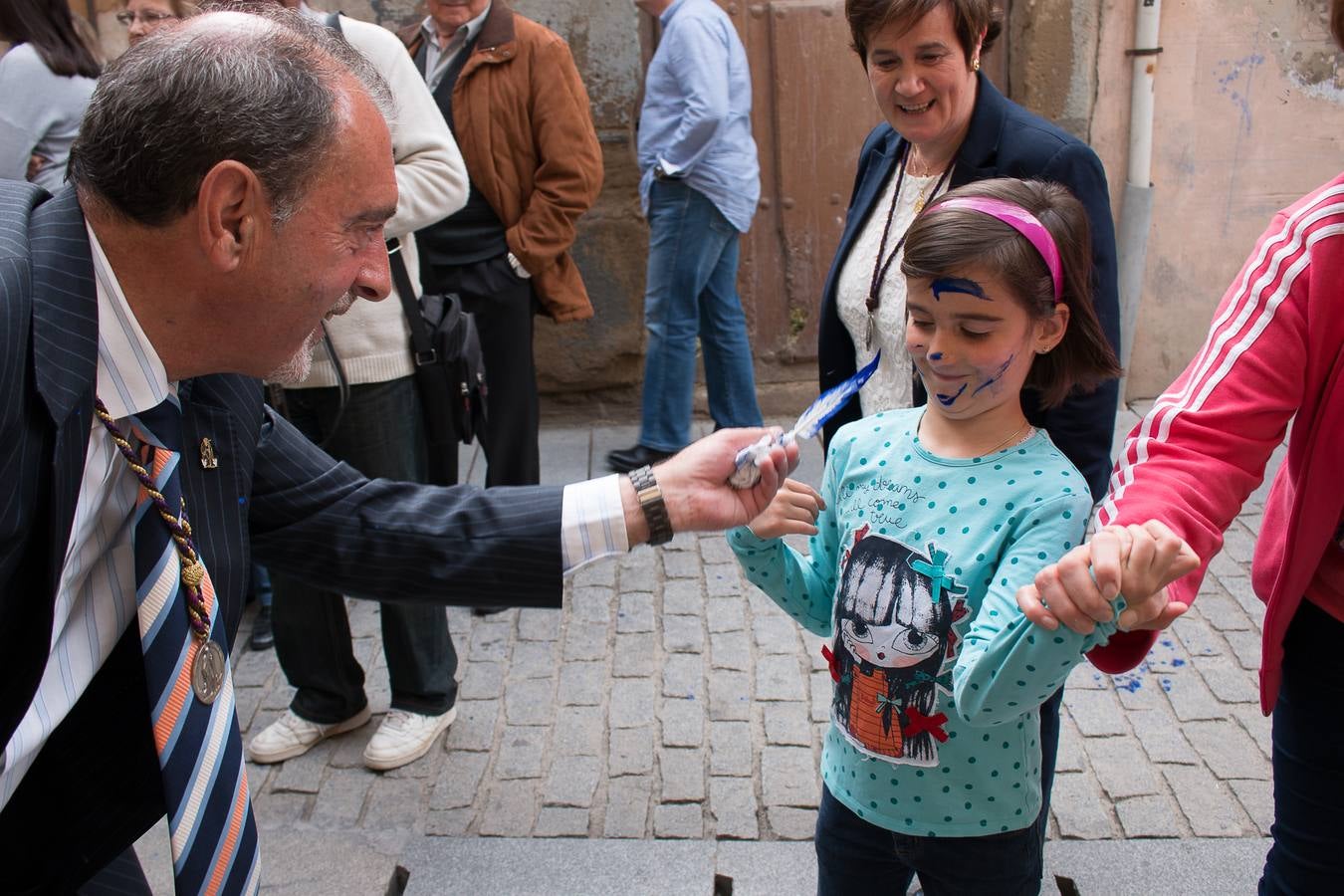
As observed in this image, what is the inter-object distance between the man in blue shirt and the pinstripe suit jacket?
321cm

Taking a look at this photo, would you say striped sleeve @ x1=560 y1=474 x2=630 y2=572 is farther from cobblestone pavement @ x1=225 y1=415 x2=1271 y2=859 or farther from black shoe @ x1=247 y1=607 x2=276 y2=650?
black shoe @ x1=247 y1=607 x2=276 y2=650

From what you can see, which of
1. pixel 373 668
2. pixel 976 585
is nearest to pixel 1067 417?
pixel 976 585

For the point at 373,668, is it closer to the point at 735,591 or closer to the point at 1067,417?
the point at 735,591

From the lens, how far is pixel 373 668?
13.1 feet

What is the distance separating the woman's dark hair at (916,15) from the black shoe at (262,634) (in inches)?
107

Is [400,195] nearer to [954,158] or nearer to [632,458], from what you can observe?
[954,158]

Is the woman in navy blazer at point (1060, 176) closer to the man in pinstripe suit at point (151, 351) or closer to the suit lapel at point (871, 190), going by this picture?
the suit lapel at point (871, 190)

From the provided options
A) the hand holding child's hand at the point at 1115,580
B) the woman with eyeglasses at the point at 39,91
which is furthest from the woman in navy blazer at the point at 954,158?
the woman with eyeglasses at the point at 39,91

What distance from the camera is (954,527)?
1.92 metres

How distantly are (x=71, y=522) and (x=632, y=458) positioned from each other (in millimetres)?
4085

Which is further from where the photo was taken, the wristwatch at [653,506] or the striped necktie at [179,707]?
the wristwatch at [653,506]

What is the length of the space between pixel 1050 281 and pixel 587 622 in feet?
8.28

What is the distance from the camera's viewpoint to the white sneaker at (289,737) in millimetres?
3490

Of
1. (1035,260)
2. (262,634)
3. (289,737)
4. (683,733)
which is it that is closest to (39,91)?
(262,634)
